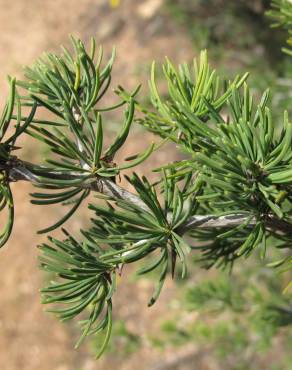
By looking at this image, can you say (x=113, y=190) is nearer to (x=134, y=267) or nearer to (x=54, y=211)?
(x=134, y=267)

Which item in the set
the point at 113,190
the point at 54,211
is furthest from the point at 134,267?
the point at 113,190

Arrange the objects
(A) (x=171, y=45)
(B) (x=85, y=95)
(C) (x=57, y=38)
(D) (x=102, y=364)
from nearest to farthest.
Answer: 1. (B) (x=85, y=95)
2. (D) (x=102, y=364)
3. (A) (x=171, y=45)
4. (C) (x=57, y=38)

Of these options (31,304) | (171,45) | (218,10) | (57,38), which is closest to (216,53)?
(218,10)

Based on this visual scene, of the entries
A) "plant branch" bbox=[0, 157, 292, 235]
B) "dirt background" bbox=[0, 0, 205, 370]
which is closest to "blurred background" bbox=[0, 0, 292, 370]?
"dirt background" bbox=[0, 0, 205, 370]

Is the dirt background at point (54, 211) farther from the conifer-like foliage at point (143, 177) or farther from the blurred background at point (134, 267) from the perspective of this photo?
the conifer-like foliage at point (143, 177)

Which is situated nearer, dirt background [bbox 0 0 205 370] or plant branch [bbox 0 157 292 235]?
plant branch [bbox 0 157 292 235]

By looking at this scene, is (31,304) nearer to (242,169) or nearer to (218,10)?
(218,10)

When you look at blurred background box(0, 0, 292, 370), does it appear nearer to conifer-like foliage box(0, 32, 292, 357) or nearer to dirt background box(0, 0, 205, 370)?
dirt background box(0, 0, 205, 370)

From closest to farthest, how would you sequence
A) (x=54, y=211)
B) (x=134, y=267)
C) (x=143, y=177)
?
(x=143, y=177) < (x=134, y=267) < (x=54, y=211)
